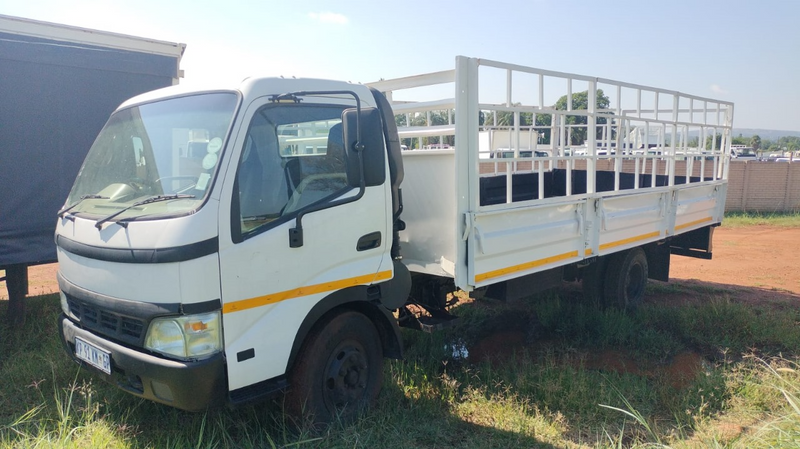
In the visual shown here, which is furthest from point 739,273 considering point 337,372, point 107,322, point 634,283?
point 107,322

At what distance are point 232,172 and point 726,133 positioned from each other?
7104 millimetres

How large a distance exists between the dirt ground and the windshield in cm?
458

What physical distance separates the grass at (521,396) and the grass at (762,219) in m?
11.0

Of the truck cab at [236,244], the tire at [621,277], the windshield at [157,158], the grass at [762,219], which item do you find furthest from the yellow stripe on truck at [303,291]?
the grass at [762,219]

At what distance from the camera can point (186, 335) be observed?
271cm

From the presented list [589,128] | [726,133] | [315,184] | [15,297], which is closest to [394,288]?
[315,184]

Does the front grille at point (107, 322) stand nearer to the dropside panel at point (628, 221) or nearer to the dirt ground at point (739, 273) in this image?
the dropside panel at point (628, 221)

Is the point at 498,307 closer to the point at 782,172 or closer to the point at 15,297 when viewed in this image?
the point at 15,297

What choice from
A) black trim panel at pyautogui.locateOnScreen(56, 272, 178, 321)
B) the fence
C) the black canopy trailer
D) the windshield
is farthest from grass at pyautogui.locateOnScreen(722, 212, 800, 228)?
black trim panel at pyautogui.locateOnScreen(56, 272, 178, 321)

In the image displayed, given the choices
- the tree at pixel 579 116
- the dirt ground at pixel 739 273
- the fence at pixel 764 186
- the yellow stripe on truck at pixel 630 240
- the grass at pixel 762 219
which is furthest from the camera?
the fence at pixel 764 186

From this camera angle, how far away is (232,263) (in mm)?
2797

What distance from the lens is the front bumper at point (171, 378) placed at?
2680 millimetres

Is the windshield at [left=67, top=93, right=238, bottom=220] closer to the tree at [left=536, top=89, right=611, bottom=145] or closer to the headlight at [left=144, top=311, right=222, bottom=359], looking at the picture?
the headlight at [left=144, top=311, right=222, bottom=359]

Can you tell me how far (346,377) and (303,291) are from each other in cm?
73
